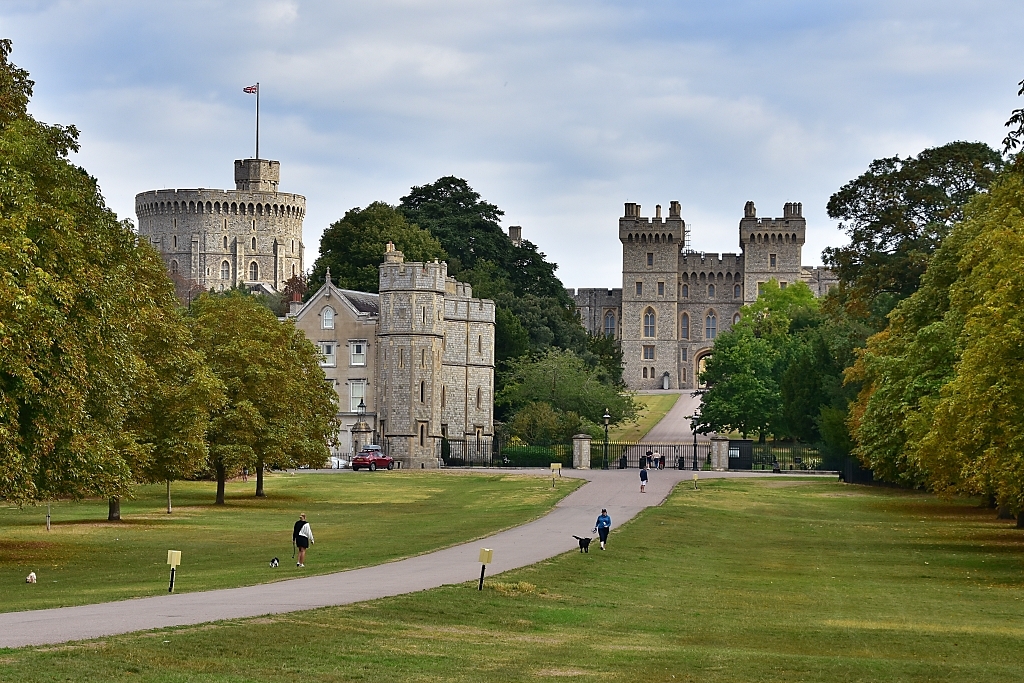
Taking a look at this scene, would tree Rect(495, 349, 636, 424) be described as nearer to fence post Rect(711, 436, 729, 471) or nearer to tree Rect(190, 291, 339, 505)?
fence post Rect(711, 436, 729, 471)

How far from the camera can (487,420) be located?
88562 mm

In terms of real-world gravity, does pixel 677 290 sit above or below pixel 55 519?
above

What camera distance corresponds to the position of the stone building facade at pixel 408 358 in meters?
83.1

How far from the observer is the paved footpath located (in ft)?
61.1

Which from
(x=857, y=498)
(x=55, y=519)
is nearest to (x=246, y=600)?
(x=55, y=519)

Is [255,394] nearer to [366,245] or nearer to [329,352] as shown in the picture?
[329,352]

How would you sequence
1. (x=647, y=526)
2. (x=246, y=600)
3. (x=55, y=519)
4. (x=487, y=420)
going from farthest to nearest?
(x=487, y=420), (x=55, y=519), (x=647, y=526), (x=246, y=600)

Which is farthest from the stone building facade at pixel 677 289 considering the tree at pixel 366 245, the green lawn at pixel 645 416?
the tree at pixel 366 245

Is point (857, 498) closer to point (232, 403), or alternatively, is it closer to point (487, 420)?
point (232, 403)

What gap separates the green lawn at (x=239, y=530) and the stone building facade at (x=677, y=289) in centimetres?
8724

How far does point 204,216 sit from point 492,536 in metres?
137

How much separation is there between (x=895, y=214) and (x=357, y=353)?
1277 inches

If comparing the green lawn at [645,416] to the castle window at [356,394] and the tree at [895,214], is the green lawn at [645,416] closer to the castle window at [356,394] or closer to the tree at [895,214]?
the castle window at [356,394]

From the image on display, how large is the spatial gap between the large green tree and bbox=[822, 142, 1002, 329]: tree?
120 feet
